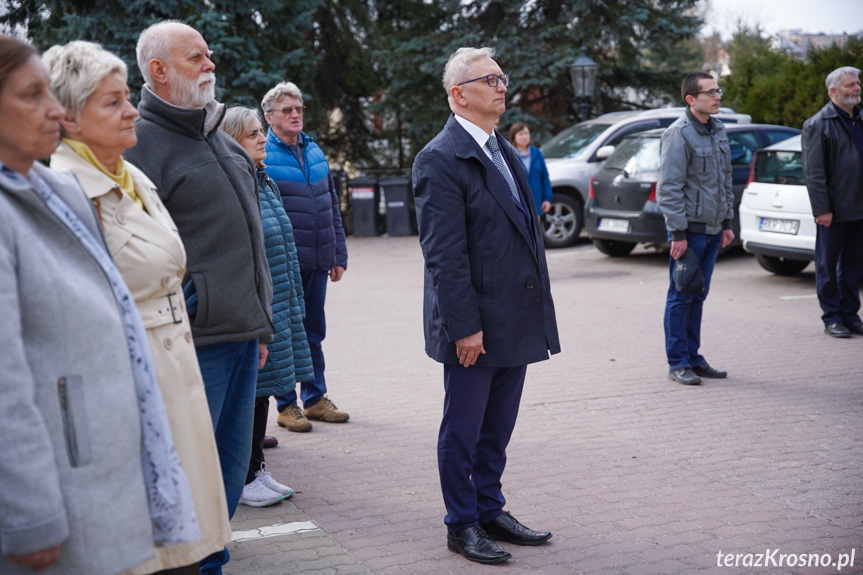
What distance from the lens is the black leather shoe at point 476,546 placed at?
12.8 feet

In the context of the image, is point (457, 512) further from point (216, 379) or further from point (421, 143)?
point (421, 143)

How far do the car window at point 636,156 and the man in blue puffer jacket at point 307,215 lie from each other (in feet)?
25.0

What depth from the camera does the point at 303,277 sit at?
19.5 feet

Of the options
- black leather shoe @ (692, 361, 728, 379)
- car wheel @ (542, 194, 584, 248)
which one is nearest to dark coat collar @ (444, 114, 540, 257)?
black leather shoe @ (692, 361, 728, 379)

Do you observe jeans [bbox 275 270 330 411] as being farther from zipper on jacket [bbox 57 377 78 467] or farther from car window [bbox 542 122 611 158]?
car window [bbox 542 122 611 158]

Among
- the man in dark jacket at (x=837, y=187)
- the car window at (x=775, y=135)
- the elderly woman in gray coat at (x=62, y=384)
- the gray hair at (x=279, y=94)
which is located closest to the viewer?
the elderly woman in gray coat at (x=62, y=384)

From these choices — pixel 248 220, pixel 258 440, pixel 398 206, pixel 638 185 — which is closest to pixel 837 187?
pixel 638 185

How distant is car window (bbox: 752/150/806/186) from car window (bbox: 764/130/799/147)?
2389 mm

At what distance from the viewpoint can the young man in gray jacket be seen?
684cm

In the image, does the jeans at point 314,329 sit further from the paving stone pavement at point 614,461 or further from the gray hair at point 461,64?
the gray hair at point 461,64

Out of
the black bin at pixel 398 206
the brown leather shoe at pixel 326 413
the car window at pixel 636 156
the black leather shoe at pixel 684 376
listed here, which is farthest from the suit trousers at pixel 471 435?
the black bin at pixel 398 206

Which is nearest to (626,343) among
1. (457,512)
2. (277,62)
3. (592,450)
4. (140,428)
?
(592,450)

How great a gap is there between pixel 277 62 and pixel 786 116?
31.5 feet

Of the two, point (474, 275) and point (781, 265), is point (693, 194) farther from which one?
point (781, 265)
